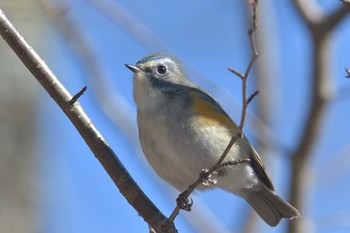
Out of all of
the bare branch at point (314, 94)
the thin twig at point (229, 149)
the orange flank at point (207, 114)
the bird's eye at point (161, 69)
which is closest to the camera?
the thin twig at point (229, 149)

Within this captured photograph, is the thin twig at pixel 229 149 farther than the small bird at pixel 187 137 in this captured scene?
No

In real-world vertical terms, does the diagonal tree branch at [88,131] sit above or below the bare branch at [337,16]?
below

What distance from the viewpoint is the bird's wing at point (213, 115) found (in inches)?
158

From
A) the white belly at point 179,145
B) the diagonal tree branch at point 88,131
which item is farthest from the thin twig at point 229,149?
the white belly at point 179,145

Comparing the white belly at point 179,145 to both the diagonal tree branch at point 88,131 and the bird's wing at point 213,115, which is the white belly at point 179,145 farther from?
the diagonal tree branch at point 88,131

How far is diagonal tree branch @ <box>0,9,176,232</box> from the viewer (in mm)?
3221

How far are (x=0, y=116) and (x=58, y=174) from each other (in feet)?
3.17

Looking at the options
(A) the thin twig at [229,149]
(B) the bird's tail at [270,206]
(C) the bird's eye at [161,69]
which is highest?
(C) the bird's eye at [161,69]

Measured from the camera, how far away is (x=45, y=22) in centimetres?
777

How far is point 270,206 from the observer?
461 centimetres

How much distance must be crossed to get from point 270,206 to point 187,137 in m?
1.14

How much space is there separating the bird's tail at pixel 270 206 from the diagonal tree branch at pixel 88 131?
1376 millimetres

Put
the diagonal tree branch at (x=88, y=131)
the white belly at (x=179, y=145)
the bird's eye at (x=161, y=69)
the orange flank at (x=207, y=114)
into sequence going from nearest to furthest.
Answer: the diagonal tree branch at (x=88, y=131) → the white belly at (x=179, y=145) → the orange flank at (x=207, y=114) → the bird's eye at (x=161, y=69)

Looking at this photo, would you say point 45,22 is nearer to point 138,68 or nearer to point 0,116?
point 0,116
